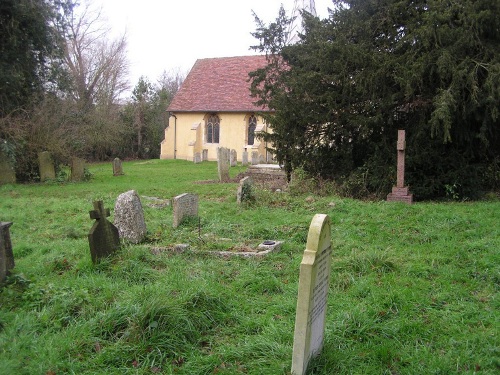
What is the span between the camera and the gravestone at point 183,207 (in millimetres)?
8488

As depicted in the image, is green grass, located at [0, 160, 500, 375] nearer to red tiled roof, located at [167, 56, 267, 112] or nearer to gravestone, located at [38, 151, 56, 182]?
gravestone, located at [38, 151, 56, 182]

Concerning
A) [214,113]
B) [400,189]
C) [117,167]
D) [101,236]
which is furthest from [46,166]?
[214,113]

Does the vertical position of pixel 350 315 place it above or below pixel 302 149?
below

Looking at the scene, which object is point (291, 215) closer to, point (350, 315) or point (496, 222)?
point (496, 222)

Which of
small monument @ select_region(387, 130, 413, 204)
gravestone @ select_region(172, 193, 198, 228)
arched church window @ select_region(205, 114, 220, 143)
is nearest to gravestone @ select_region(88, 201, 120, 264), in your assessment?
gravestone @ select_region(172, 193, 198, 228)

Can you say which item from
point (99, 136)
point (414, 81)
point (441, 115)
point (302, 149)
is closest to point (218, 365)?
point (441, 115)

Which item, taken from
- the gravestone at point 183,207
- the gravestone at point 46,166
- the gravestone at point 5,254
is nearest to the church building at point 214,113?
the gravestone at point 46,166

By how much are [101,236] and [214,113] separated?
2969 cm

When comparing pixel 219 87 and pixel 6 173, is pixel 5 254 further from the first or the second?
pixel 219 87

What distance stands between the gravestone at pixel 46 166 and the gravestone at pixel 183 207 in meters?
12.4

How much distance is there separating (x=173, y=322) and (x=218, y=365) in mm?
647

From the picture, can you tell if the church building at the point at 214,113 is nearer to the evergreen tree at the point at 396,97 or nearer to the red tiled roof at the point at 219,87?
the red tiled roof at the point at 219,87

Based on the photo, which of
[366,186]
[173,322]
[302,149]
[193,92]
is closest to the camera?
[173,322]

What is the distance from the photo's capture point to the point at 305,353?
3.37 m
